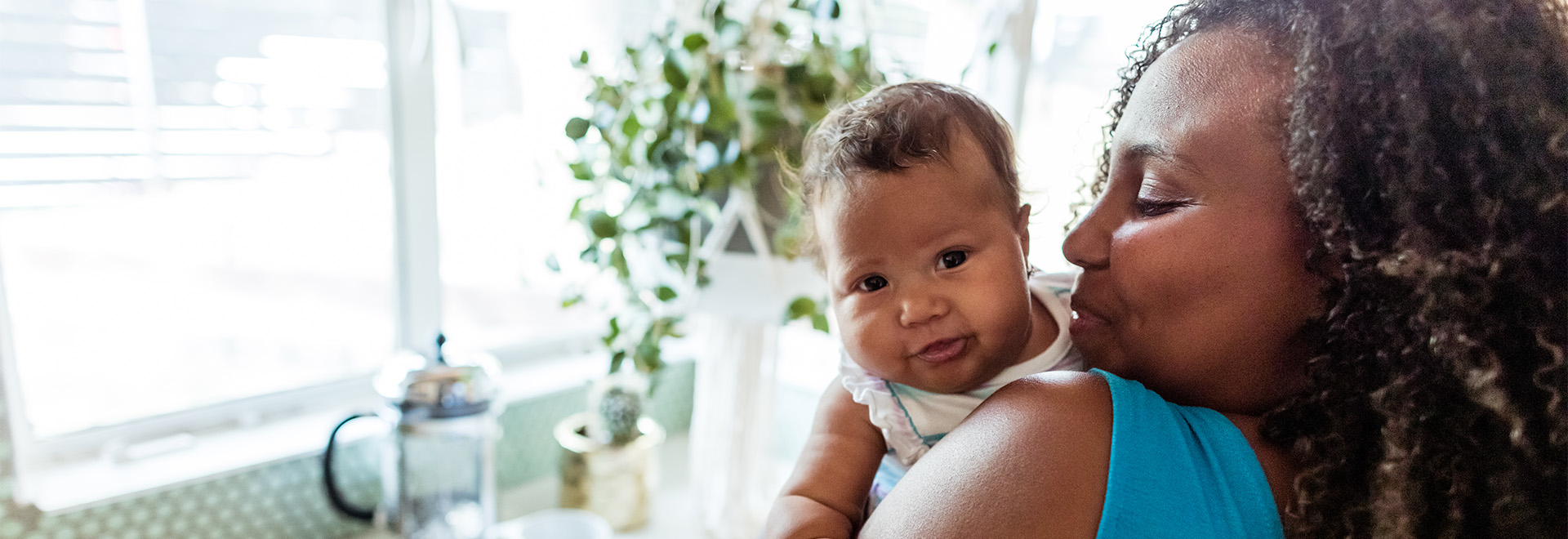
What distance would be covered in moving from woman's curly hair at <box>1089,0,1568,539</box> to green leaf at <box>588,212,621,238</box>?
952mm

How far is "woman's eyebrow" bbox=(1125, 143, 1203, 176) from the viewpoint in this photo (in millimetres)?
629

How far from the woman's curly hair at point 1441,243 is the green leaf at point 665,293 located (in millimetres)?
924

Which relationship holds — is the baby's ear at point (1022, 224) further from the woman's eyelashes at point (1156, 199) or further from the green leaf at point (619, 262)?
the green leaf at point (619, 262)

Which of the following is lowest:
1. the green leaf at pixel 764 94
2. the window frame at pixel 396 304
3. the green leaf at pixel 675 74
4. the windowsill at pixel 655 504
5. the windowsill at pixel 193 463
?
the windowsill at pixel 655 504

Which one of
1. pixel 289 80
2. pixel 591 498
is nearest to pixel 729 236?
pixel 591 498

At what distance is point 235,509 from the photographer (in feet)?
4.62

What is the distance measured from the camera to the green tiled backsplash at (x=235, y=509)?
4.02 ft

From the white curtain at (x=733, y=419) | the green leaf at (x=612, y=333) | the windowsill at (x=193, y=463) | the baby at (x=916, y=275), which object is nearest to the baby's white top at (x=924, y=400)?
the baby at (x=916, y=275)

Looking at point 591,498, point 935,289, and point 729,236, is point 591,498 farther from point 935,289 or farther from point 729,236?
point 935,289

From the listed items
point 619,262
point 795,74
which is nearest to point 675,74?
point 795,74

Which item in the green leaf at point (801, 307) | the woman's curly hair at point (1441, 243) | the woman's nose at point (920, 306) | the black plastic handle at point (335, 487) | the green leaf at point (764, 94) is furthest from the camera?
the black plastic handle at point (335, 487)

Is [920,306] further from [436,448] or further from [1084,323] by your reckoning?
[436,448]

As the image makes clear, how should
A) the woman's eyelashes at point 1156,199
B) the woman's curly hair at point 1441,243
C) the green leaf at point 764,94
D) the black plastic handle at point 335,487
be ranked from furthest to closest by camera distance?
the black plastic handle at point 335,487
the green leaf at point 764,94
the woman's eyelashes at point 1156,199
the woman's curly hair at point 1441,243

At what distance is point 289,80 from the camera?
150 cm
